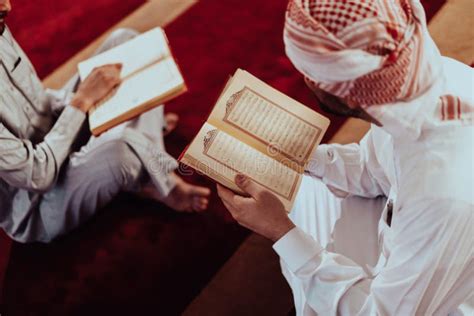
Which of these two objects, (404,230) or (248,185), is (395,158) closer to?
(404,230)

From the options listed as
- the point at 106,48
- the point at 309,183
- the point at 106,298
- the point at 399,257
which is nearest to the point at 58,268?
the point at 106,298

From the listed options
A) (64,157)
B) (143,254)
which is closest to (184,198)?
(143,254)

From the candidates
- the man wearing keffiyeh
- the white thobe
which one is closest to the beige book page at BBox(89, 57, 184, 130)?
the man wearing keffiyeh

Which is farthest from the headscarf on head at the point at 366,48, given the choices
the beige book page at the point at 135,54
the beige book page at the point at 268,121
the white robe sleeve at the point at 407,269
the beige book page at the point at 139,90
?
the beige book page at the point at 135,54

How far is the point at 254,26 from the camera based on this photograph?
2.21 m

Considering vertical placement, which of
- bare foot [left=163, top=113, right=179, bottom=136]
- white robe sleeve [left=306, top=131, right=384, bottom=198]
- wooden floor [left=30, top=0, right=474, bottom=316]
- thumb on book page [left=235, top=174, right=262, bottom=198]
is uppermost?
thumb on book page [left=235, top=174, right=262, bottom=198]

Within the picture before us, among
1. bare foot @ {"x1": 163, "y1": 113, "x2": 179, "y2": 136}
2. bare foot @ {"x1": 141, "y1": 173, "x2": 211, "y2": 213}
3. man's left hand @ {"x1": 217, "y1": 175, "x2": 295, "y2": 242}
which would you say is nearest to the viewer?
man's left hand @ {"x1": 217, "y1": 175, "x2": 295, "y2": 242}

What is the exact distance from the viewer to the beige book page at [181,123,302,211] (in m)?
1.12

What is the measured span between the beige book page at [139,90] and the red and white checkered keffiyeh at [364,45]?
0.66m

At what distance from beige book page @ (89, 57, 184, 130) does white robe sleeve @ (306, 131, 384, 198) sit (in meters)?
0.45

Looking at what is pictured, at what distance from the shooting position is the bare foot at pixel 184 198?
1727 millimetres

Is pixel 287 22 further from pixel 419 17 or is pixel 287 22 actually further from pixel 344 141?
pixel 344 141

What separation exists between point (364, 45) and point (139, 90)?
32.5 inches

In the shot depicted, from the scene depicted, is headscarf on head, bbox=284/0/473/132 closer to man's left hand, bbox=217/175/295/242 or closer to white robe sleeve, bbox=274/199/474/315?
white robe sleeve, bbox=274/199/474/315
